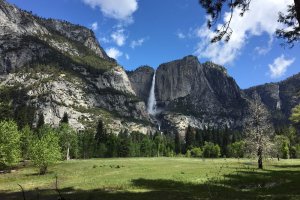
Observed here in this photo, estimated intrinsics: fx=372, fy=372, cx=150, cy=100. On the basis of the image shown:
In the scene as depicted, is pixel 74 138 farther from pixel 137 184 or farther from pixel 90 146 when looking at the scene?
pixel 137 184

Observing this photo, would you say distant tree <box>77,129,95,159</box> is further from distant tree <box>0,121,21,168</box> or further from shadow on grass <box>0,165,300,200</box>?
shadow on grass <box>0,165,300,200</box>

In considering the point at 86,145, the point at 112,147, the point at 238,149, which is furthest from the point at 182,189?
the point at 112,147

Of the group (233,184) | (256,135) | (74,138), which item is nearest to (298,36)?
(233,184)

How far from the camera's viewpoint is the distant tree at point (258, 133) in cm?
7781

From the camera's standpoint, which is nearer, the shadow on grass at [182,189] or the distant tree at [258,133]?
the shadow on grass at [182,189]

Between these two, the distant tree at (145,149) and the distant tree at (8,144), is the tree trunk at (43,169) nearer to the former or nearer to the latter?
the distant tree at (8,144)

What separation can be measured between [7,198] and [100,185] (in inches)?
500

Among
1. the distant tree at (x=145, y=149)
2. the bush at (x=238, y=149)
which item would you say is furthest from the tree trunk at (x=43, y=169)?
the distant tree at (x=145, y=149)

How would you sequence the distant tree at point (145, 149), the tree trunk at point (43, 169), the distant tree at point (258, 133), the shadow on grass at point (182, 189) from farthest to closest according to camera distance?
the distant tree at point (145, 149) < the distant tree at point (258, 133) < the tree trunk at point (43, 169) < the shadow on grass at point (182, 189)

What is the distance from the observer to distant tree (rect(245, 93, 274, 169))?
77812 mm

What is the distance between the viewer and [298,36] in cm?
2316

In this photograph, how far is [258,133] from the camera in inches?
3110

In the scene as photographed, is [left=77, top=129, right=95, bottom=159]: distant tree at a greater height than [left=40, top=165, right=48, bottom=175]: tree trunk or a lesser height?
greater

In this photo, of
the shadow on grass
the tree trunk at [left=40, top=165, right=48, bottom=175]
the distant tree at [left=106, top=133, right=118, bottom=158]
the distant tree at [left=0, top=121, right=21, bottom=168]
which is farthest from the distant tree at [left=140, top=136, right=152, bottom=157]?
the shadow on grass
